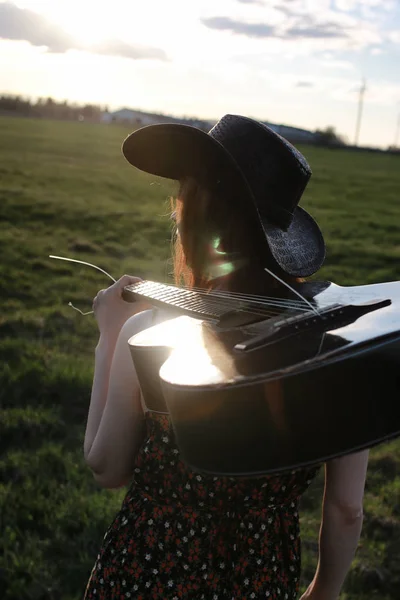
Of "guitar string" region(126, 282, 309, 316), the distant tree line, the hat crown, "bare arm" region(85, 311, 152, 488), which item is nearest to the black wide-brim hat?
the hat crown

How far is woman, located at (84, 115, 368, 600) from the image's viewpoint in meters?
1.56

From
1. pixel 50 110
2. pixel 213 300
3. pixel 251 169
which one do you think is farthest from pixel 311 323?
pixel 50 110

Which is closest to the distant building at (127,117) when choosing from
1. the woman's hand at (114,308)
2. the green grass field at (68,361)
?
the green grass field at (68,361)

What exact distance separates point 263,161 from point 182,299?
16.1 inches

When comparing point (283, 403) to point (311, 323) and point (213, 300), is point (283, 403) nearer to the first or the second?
point (311, 323)

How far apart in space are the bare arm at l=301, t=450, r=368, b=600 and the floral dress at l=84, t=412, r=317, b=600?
71 millimetres

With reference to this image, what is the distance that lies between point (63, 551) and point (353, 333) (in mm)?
2563

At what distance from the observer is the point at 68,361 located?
17.9 ft

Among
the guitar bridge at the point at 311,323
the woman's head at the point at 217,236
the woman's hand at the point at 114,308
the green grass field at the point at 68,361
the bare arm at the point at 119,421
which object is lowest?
the green grass field at the point at 68,361

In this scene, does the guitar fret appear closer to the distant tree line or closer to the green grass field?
the green grass field

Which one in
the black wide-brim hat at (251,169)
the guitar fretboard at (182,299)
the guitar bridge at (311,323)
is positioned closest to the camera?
the guitar bridge at (311,323)

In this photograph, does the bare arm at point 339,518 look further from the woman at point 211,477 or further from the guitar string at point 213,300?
the guitar string at point 213,300

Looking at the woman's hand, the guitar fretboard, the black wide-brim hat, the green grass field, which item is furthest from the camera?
the green grass field

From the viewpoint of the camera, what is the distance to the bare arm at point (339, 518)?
1.62 metres
